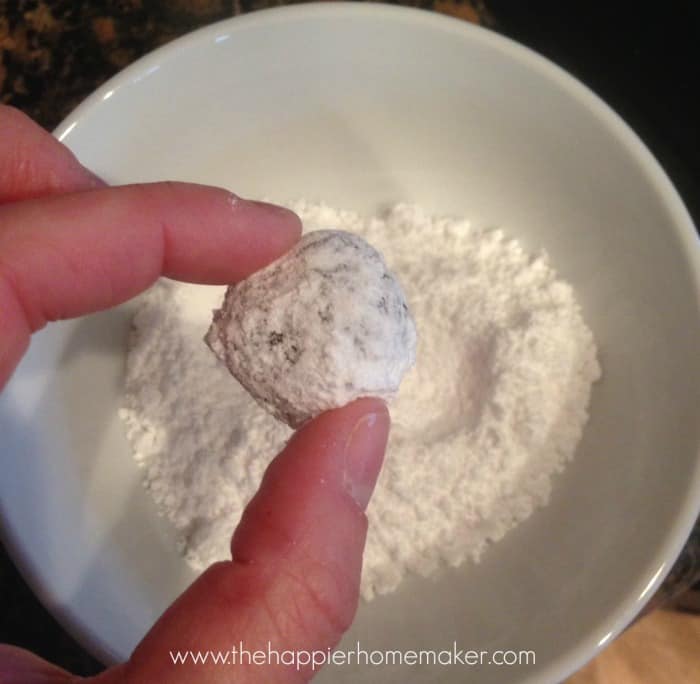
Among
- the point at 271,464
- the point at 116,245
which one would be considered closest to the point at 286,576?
the point at 271,464

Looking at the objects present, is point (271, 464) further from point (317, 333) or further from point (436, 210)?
point (436, 210)

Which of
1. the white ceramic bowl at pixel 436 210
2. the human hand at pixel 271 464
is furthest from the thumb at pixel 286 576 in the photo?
the white ceramic bowl at pixel 436 210

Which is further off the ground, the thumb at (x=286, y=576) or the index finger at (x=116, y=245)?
the index finger at (x=116, y=245)

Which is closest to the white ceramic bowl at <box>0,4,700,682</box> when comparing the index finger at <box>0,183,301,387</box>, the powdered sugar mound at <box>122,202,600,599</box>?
the powdered sugar mound at <box>122,202,600,599</box>

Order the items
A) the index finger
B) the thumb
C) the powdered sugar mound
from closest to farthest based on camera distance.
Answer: the thumb < the index finger < the powdered sugar mound

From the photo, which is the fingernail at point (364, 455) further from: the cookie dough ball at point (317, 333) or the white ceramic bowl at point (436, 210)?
the white ceramic bowl at point (436, 210)

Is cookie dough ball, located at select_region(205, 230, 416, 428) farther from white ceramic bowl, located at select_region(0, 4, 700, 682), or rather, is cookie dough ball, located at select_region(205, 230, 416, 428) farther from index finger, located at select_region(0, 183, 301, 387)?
white ceramic bowl, located at select_region(0, 4, 700, 682)

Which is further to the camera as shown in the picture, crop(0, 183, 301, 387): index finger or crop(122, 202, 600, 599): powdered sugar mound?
crop(122, 202, 600, 599): powdered sugar mound
